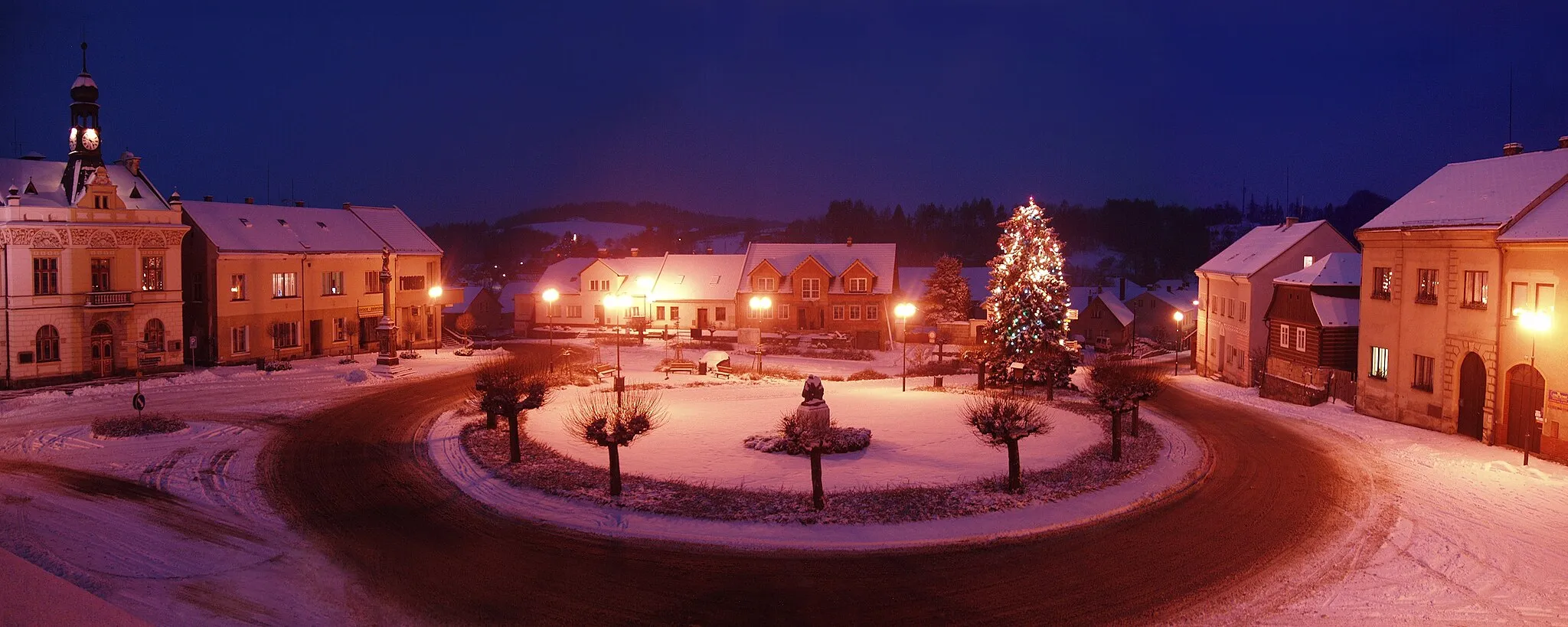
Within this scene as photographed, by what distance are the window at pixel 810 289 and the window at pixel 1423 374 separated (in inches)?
1650

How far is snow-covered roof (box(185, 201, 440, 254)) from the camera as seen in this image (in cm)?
4644

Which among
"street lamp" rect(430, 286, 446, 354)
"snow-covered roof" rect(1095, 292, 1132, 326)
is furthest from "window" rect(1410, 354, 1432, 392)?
"street lamp" rect(430, 286, 446, 354)

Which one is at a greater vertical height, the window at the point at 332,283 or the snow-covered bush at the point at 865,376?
the window at the point at 332,283

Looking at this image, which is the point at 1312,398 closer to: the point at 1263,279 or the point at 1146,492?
the point at 1263,279

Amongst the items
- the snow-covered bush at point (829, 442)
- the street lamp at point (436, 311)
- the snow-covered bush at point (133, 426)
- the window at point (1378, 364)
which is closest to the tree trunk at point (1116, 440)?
the snow-covered bush at point (829, 442)

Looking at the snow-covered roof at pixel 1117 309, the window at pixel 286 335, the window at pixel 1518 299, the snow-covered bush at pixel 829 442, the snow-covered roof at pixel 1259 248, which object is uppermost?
the snow-covered roof at pixel 1259 248

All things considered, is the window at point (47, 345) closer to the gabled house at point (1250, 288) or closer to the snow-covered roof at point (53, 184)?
the snow-covered roof at point (53, 184)

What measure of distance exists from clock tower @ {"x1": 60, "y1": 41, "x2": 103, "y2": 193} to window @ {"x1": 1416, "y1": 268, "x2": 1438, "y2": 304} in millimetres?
55619

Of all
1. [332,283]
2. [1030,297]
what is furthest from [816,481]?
[332,283]

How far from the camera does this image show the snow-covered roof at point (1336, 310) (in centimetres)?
3622

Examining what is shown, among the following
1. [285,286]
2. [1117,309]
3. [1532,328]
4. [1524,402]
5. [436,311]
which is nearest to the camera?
[1532,328]

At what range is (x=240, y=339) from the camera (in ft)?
150

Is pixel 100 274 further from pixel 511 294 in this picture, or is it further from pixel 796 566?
pixel 511 294

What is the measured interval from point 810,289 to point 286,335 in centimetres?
3574
